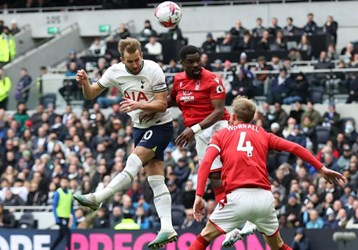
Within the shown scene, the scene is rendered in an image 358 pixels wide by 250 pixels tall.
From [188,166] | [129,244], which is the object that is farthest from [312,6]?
[129,244]

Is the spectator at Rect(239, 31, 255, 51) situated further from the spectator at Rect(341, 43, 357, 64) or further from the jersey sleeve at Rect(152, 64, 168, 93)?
the jersey sleeve at Rect(152, 64, 168, 93)

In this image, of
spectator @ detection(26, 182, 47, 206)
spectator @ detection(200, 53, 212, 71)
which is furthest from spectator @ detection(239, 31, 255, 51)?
spectator @ detection(26, 182, 47, 206)

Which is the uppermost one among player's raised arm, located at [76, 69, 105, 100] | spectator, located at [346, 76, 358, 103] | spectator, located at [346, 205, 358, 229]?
player's raised arm, located at [76, 69, 105, 100]

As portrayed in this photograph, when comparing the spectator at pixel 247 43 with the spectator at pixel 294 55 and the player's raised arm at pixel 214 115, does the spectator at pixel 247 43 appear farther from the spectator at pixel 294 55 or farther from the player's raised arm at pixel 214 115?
the player's raised arm at pixel 214 115

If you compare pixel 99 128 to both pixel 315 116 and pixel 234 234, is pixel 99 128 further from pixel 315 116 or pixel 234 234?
pixel 234 234

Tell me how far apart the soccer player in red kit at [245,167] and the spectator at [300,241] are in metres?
6.44

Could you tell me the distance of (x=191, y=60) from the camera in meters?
16.3

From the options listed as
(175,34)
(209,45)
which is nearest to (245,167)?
(209,45)

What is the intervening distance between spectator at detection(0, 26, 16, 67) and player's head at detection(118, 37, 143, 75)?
60.4ft

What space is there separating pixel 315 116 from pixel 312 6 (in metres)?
8.19

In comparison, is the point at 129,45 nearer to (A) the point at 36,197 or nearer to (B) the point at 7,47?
(A) the point at 36,197

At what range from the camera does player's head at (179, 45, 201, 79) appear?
16188 mm

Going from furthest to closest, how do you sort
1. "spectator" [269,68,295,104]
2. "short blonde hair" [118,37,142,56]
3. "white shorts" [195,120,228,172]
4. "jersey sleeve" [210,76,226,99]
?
"spectator" [269,68,295,104]
"white shorts" [195,120,228,172]
"jersey sleeve" [210,76,226,99]
"short blonde hair" [118,37,142,56]

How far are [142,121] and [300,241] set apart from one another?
587cm
